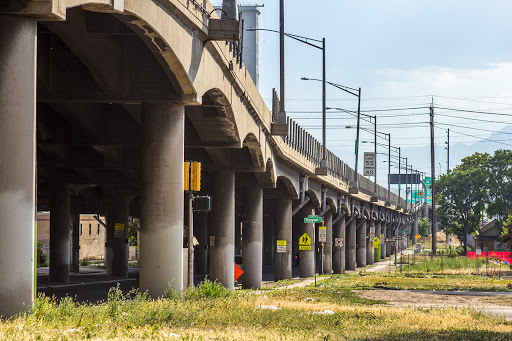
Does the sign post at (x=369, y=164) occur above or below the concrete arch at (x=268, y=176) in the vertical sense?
above

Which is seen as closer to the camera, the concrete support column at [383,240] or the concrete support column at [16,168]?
the concrete support column at [16,168]

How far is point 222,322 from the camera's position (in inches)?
707

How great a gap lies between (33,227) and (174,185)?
29.8ft

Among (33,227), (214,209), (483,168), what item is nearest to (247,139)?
(214,209)

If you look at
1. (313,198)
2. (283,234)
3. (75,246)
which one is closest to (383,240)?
(75,246)

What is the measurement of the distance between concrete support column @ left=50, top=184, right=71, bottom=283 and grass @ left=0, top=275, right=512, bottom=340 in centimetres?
2753

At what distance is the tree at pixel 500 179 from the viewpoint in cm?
13302

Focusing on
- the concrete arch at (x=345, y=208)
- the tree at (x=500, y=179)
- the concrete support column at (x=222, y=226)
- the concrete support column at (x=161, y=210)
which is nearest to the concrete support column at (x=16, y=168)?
the concrete support column at (x=161, y=210)

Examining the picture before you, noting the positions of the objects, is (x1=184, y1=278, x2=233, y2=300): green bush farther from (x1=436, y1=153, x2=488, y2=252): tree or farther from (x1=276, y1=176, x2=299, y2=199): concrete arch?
(x1=436, y1=153, x2=488, y2=252): tree

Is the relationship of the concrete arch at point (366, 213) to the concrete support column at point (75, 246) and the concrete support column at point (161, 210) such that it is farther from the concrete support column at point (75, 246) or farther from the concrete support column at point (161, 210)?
the concrete support column at point (161, 210)

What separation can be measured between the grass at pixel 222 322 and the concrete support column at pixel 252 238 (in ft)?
75.4

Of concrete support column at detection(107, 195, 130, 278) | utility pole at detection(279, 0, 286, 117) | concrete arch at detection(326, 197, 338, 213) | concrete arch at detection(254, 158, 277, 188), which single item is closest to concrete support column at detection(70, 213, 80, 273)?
concrete support column at detection(107, 195, 130, 278)

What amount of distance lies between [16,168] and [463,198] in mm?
130102

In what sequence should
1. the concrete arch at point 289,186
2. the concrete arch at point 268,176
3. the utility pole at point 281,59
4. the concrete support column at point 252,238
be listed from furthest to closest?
the concrete arch at point 289,186
the concrete support column at point 252,238
the concrete arch at point 268,176
the utility pole at point 281,59
